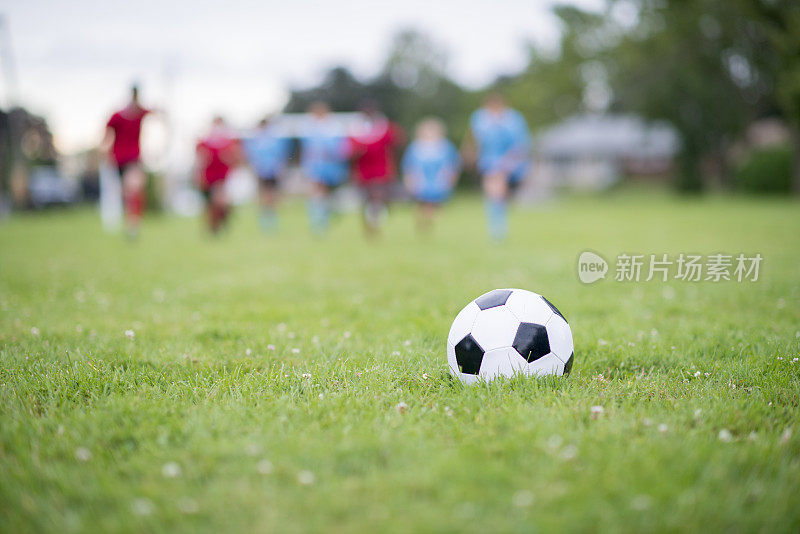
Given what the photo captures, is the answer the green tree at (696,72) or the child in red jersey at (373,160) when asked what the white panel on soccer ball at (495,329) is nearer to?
the child in red jersey at (373,160)

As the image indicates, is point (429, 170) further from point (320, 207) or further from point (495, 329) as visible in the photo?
point (495, 329)

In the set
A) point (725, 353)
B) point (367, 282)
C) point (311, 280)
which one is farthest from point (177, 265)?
point (725, 353)

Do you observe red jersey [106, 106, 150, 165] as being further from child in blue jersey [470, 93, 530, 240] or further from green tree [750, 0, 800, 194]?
green tree [750, 0, 800, 194]

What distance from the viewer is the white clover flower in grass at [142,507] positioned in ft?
6.80

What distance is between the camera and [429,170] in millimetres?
14125

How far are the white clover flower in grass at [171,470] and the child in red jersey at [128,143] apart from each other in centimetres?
1121

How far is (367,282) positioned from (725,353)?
13.6 ft

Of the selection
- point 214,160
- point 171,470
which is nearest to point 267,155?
point 214,160

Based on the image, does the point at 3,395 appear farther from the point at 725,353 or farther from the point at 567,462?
the point at 725,353

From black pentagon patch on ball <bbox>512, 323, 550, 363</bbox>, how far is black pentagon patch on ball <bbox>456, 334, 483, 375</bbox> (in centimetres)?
21

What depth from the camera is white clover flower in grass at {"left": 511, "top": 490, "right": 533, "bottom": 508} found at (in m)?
2.08

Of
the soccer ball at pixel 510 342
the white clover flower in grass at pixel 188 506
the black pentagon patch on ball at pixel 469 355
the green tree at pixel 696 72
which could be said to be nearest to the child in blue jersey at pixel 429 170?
the soccer ball at pixel 510 342

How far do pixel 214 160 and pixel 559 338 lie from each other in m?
12.6

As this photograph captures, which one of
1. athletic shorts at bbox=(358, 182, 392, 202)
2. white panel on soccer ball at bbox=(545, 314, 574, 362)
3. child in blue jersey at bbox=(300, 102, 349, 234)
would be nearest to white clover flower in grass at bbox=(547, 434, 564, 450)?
white panel on soccer ball at bbox=(545, 314, 574, 362)
